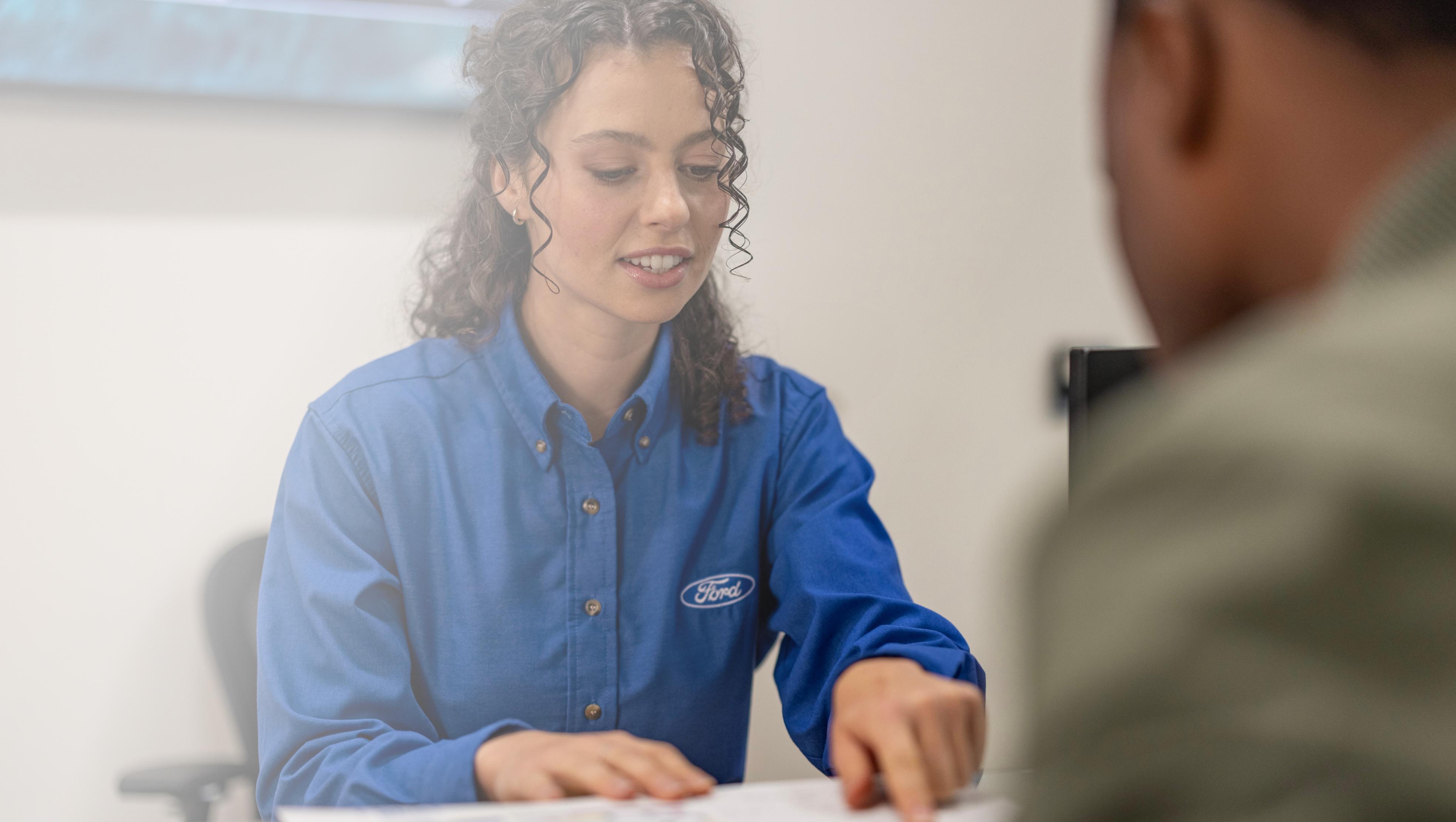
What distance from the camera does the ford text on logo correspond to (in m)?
0.89

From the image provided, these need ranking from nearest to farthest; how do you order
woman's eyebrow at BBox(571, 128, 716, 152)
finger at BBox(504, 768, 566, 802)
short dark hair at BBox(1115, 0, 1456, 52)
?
short dark hair at BBox(1115, 0, 1456, 52)
finger at BBox(504, 768, 566, 802)
woman's eyebrow at BBox(571, 128, 716, 152)

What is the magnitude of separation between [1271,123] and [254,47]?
0.92m

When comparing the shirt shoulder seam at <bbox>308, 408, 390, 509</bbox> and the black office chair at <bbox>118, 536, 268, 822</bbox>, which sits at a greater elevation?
the shirt shoulder seam at <bbox>308, 408, 390, 509</bbox>

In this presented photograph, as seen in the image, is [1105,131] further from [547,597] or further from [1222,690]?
[547,597]

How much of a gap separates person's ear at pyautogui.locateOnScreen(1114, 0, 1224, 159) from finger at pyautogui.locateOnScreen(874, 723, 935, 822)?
345 millimetres

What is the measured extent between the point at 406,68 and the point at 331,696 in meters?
0.57

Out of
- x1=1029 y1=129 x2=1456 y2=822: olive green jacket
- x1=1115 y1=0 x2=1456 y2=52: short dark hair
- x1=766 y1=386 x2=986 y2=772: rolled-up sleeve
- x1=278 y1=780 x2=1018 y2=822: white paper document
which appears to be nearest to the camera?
x1=1029 y1=129 x2=1456 y2=822: olive green jacket

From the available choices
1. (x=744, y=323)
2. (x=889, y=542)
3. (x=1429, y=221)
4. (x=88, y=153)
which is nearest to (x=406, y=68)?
(x=88, y=153)

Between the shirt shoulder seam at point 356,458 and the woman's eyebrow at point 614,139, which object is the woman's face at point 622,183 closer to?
the woman's eyebrow at point 614,139

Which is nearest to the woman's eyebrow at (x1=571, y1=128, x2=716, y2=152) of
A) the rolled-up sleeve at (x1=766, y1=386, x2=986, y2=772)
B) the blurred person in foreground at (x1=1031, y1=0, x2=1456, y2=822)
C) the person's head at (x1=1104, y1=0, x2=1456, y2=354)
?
the rolled-up sleeve at (x1=766, y1=386, x2=986, y2=772)

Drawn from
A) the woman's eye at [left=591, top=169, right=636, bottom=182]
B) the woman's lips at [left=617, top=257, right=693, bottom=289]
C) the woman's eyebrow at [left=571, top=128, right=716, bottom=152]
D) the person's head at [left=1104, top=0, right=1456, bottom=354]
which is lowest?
the person's head at [left=1104, top=0, right=1456, bottom=354]

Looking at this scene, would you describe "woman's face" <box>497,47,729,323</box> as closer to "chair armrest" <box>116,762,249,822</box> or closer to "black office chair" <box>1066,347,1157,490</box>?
"black office chair" <box>1066,347,1157,490</box>

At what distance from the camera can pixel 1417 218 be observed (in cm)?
18

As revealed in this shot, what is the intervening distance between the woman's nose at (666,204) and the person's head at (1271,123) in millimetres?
609
